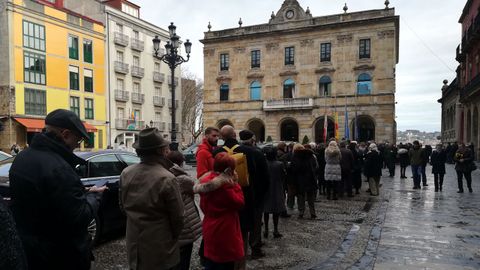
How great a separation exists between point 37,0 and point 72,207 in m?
35.0

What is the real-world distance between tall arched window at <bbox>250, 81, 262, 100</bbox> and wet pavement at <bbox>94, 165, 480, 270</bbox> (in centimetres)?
3083

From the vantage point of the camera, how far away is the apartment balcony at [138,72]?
132 feet

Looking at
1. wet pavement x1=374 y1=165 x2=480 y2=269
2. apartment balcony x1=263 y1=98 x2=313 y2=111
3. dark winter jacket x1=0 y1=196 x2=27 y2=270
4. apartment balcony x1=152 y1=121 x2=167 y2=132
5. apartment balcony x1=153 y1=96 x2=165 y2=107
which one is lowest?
wet pavement x1=374 y1=165 x2=480 y2=269

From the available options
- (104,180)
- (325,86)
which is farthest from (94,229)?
(325,86)

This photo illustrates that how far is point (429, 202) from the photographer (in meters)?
10.5

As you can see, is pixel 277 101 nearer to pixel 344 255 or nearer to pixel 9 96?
pixel 9 96

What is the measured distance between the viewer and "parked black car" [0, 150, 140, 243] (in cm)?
573

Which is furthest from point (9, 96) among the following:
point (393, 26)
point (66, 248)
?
point (393, 26)

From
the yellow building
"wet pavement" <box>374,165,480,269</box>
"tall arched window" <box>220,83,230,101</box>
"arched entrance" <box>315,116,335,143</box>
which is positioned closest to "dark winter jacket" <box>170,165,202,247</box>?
"wet pavement" <box>374,165,480,269</box>

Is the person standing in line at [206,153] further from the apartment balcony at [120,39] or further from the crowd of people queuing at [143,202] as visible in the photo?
the apartment balcony at [120,39]

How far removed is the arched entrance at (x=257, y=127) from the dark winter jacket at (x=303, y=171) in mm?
32666

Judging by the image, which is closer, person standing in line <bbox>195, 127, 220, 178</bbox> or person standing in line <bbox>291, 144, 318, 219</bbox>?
person standing in line <bbox>195, 127, 220, 178</bbox>

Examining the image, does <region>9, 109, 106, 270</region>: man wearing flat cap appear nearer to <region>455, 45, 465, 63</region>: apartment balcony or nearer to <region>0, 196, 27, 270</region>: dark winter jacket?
<region>0, 196, 27, 270</region>: dark winter jacket

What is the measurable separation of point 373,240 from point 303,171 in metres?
2.24
